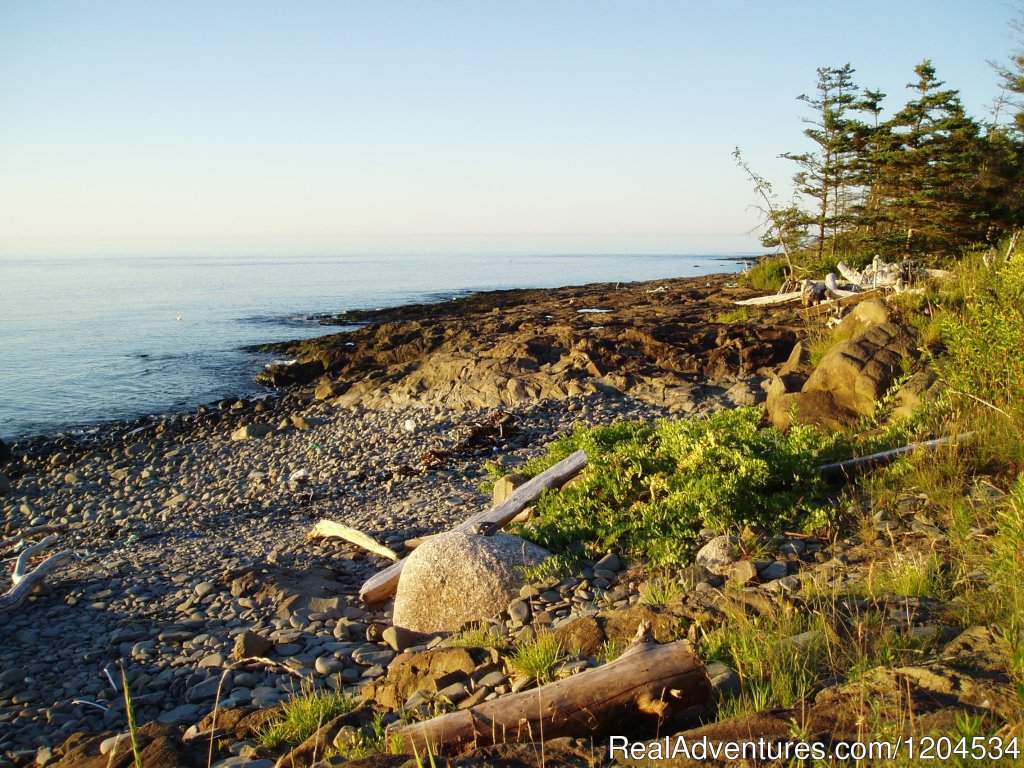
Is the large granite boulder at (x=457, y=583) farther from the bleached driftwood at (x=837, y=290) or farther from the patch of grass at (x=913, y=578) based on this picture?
the bleached driftwood at (x=837, y=290)

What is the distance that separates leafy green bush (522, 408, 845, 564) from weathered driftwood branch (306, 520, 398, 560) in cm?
180

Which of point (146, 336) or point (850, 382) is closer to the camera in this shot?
point (850, 382)

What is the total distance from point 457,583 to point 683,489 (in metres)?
2.09

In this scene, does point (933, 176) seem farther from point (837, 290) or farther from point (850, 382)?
point (850, 382)

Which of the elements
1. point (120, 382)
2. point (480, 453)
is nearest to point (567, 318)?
point (480, 453)

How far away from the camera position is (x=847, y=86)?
27141 mm

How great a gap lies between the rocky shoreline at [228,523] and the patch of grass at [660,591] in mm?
2065

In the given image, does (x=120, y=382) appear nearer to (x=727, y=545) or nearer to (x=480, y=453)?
(x=480, y=453)

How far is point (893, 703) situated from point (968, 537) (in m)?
2.20

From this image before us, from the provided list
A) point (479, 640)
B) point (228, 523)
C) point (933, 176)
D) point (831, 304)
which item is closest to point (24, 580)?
point (228, 523)

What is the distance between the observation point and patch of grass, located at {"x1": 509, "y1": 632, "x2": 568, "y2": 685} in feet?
12.5

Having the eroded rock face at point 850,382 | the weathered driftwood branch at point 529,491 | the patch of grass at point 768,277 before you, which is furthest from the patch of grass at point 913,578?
the patch of grass at point 768,277

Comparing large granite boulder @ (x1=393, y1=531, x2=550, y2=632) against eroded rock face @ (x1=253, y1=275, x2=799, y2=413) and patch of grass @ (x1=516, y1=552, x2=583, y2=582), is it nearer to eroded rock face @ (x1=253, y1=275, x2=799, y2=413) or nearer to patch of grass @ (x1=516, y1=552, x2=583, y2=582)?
patch of grass @ (x1=516, y1=552, x2=583, y2=582)

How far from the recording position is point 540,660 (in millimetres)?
3840
